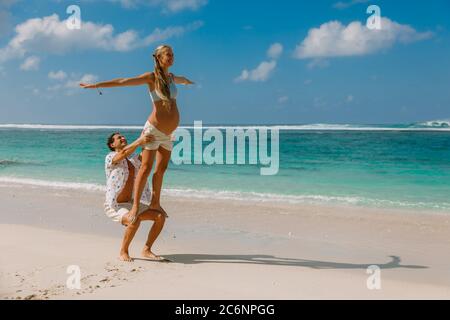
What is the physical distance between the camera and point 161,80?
5.14 m

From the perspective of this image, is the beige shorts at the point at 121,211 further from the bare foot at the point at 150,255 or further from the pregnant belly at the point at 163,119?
the pregnant belly at the point at 163,119

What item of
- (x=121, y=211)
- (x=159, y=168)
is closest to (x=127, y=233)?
(x=121, y=211)

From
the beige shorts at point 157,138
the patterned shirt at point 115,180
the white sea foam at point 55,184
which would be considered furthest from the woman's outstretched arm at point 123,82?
the white sea foam at point 55,184

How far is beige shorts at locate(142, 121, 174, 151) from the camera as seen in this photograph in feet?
17.0

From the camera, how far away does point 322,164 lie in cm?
2036

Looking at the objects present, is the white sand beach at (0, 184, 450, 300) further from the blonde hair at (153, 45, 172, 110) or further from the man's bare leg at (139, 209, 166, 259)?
the blonde hair at (153, 45, 172, 110)

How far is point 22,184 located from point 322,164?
462 inches

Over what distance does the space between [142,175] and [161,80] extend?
1.04 meters

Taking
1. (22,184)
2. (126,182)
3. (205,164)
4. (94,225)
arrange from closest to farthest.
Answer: (126,182) < (94,225) < (22,184) < (205,164)

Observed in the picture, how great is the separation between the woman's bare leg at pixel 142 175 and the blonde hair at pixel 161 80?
1.82ft

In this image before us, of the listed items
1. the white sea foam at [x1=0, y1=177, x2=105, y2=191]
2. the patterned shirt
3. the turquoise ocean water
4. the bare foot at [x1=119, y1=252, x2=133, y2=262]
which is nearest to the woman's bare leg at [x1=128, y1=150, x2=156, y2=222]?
the patterned shirt

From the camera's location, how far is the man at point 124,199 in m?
5.38
